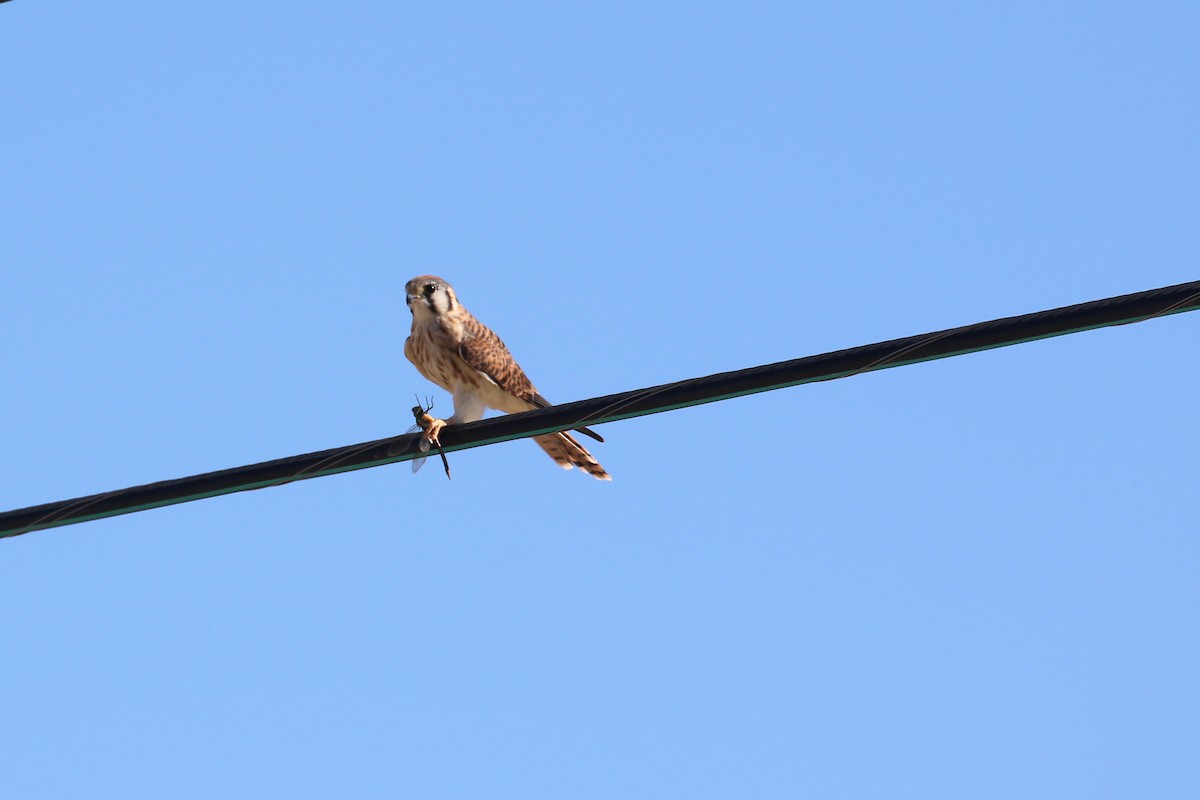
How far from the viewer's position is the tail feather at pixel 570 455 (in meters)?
9.66

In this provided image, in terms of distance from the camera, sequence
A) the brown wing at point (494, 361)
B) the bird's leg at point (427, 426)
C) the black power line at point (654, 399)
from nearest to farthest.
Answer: the black power line at point (654, 399)
the bird's leg at point (427, 426)
the brown wing at point (494, 361)

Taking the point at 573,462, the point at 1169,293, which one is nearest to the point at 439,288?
the point at 573,462

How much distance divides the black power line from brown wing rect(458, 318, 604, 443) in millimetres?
2953

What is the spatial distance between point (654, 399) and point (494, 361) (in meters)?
4.00

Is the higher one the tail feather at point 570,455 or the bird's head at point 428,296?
the bird's head at point 428,296

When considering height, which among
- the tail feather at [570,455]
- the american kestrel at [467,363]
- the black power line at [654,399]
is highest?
the american kestrel at [467,363]

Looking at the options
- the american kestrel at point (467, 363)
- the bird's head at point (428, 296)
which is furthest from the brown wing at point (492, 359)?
the bird's head at point (428, 296)

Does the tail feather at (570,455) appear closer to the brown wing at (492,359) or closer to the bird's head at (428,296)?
the brown wing at (492,359)

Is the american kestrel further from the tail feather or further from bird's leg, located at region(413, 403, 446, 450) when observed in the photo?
bird's leg, located at region(413, 403, 446, 450)

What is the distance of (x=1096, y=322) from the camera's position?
512 centimetres

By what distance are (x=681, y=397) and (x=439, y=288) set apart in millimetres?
4478

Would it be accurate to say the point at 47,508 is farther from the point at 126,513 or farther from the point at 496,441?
the point at 496,441

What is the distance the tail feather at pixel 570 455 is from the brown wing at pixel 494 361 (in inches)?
10.3

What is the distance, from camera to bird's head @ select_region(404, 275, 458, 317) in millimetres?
9695
